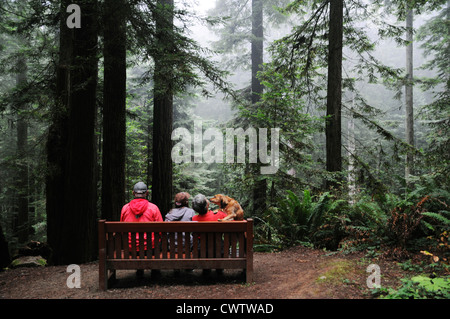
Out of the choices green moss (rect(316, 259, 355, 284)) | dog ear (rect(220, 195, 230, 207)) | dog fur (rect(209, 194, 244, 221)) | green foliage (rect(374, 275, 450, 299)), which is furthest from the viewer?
dog ear (rect(220, 195, 230, 207))

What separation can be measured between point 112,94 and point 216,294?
482 centimetres

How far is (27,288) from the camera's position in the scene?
15.7 feet

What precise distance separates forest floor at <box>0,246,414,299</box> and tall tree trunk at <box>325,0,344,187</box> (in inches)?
130

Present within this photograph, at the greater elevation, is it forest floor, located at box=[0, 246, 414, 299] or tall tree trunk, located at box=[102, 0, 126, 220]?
tall tree trunk, located at box=[102, 0, 126, 220]

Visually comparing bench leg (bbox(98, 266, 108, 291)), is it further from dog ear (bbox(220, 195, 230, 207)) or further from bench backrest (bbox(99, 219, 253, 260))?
dog ear (bbox(220, 195, 230, 207))

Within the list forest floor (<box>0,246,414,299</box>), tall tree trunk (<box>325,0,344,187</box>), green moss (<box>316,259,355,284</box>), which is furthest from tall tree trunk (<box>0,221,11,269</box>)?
tall tree trunk (<box>325,0,344,187</box>)

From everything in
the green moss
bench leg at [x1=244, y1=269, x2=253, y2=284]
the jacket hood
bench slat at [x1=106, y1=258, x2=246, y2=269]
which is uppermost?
the jacket hood

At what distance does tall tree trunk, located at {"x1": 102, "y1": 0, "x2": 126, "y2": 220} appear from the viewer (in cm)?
643

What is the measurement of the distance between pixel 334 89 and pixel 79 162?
6913 mm

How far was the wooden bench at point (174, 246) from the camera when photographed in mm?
4227

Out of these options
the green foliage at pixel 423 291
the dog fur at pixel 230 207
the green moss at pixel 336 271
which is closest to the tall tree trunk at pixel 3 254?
the dog fur at pixel 230 207
